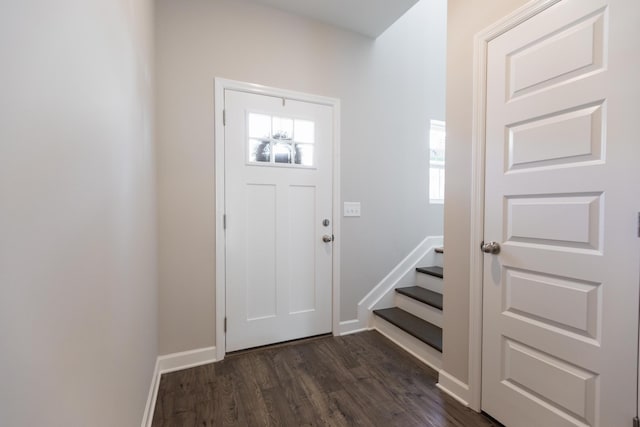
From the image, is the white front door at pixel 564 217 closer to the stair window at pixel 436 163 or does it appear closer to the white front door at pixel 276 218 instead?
the white front door at pixel 276 218

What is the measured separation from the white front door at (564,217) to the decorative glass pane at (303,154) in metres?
1.37

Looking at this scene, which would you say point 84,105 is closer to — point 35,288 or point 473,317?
point 35,288

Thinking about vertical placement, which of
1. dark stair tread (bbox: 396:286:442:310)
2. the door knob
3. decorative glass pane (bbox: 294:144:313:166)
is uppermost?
decorative glass pane (bbox: 294:144:313:166)

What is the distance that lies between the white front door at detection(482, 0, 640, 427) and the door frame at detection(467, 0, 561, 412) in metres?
0.04

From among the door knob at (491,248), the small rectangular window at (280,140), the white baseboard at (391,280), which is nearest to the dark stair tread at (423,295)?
the white baseboard at (391,280)

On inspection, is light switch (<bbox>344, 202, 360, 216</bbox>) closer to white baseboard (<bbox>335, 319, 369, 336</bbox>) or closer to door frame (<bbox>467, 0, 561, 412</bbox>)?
white baseboard (<bbox>335, 319, 369, 336</bbox>)

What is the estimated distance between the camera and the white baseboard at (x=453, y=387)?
5.38 ft

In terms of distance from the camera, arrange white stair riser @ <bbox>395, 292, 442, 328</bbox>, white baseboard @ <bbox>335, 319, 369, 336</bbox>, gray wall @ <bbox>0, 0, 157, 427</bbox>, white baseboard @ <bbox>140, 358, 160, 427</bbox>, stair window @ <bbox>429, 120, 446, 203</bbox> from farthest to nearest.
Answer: stair window @ <bbox>429, 120, 446, 203</bbox>, white baseboard @ <bbox>335, 319, 369, 336</bbox>, white stair riser @ <bbox>395, 292, 442, 328</bbox>, white baseboard @ <bbox>140, 358, 160, 427</bbox>, gray wall @ <bbox>0, 0, 157, 427</bbox>

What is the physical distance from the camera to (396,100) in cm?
278

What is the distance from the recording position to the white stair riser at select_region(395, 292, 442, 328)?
2269mm

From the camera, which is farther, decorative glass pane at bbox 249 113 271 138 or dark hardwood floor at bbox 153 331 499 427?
decorative glass pane at bbox 249 113 271 138

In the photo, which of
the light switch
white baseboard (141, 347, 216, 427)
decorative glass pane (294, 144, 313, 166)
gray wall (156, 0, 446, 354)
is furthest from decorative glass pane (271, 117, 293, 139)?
white baseboard (141, 347, 216, 427)

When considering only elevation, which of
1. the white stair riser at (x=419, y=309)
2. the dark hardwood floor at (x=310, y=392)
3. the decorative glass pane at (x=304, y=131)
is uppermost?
the decorative glass pane at (x=304, y=131)

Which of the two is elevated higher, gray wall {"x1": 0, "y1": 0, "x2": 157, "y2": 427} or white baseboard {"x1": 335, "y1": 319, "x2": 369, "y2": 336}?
gray wall {"x1": 0, "y1": 0, "x2": 157, "y2": 427}
